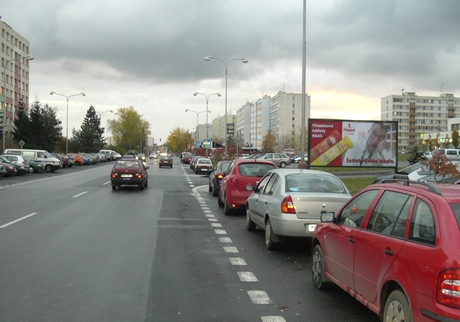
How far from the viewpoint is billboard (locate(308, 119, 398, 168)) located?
23828 mm

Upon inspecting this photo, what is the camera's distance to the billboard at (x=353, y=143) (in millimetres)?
23828

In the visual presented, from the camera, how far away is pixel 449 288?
3527mm

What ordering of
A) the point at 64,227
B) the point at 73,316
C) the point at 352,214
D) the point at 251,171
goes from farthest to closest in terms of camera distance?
the point at 251,171 → the point at 64,227 → the point at 352,214 → the point at 73,316

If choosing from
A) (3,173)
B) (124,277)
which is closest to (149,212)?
(124,277)

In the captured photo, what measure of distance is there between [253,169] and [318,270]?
789cm

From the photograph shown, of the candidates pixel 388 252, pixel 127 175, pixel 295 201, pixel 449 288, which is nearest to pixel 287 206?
pixel 295 201

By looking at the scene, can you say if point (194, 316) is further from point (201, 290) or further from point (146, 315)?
point (201, 290)

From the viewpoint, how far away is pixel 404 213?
14.3 feet

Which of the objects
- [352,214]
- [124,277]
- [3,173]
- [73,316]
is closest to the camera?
[73,316]

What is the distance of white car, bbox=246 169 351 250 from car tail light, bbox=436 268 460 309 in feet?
13.1

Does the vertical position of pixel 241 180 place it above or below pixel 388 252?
above

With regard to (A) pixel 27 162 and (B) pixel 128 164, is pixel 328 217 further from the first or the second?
(A) pixel 27 162

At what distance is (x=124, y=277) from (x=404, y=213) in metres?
4.11

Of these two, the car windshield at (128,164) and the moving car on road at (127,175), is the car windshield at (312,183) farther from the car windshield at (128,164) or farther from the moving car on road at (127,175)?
the car windshield at (128,164)
